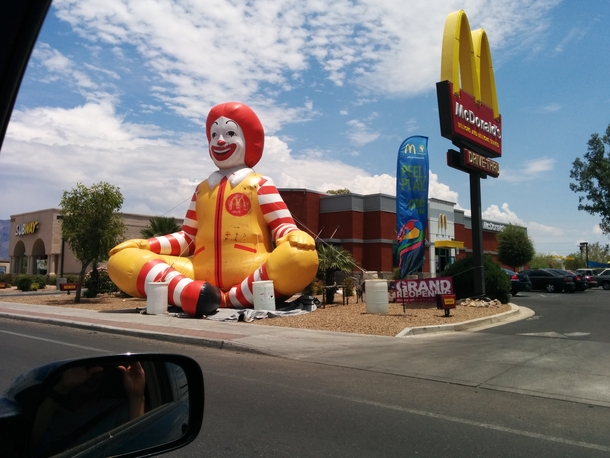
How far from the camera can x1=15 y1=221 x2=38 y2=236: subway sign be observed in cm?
4250

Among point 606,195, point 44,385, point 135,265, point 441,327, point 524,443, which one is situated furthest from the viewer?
point 606,195

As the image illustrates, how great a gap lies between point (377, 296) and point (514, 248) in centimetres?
2804

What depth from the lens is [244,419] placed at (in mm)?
5555

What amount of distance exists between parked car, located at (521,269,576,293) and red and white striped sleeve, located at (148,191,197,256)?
2106cm

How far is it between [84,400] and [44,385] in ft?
0.70

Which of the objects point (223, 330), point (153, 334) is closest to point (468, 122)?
point (223, 330)

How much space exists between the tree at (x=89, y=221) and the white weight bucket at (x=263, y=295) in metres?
9.54

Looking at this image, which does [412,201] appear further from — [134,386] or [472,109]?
[134,386]

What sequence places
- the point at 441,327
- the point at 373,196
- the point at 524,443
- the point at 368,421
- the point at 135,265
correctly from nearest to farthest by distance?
the point at 524,443, the point at 368,421, the point at 441,327, the point at 135,265, the point at 373,196

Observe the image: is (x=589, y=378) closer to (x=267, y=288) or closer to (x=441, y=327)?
(x=441, y=327)

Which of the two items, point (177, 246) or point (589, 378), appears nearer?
point (589, 378)

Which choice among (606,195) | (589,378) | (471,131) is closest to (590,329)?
(589,378)

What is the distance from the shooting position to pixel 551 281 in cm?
2997

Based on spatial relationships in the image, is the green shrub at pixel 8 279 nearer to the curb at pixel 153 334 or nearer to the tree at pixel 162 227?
the tree at pixel 162 227
